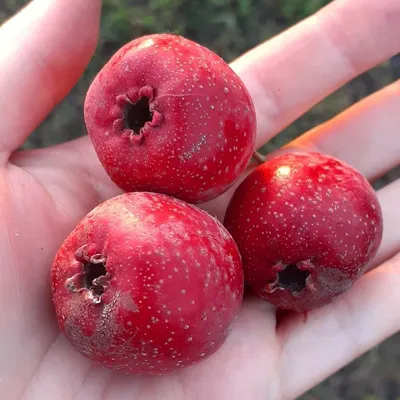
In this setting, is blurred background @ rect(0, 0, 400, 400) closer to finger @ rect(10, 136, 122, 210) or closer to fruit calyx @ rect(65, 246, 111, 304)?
finger @ rect(10, 136, 122, 210)

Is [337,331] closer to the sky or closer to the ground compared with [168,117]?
closer to the ground

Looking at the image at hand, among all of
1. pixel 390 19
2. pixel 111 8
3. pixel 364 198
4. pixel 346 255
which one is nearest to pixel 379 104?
pixel 390 19

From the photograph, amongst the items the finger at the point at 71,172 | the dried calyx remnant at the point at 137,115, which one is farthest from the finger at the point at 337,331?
the dried calyx remnant at the point at 137,115

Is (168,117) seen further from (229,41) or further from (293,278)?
(229,41)

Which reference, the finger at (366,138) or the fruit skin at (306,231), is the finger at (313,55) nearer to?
the finger at (366,138)

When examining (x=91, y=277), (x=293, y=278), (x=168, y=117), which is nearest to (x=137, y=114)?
(x=168, y=117)
